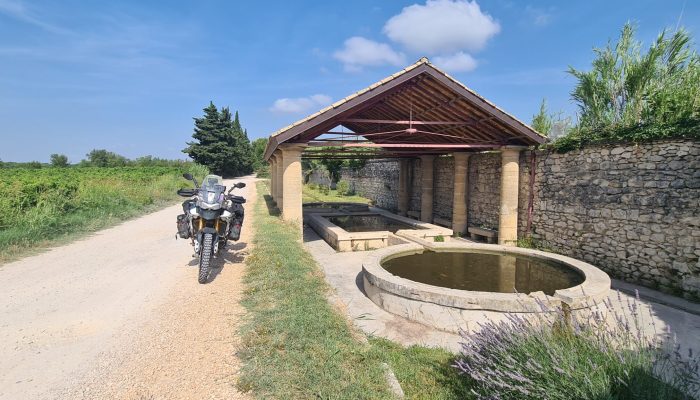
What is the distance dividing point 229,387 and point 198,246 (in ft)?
11.2

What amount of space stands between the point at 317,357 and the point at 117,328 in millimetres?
2440

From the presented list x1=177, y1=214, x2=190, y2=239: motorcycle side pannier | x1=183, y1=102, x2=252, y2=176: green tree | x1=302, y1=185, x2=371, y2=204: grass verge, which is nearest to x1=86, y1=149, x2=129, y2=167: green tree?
x1=183, y1=102, x2=252, y2=176: green tree

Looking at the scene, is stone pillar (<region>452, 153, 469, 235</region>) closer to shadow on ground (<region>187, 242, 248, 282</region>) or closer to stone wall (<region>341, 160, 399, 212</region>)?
stone wall (<region>341, 160, 399, 212</region>)

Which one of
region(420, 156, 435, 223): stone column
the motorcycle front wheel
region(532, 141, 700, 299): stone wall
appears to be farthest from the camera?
region(420, 156, 435, 223): stone column

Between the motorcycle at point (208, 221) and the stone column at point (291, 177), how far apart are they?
2817 mm

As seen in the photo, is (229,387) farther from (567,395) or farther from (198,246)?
(198,246)

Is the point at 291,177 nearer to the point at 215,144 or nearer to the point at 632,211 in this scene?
the point at 632,211

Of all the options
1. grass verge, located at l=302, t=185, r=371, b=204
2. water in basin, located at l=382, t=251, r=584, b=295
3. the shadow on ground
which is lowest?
water in basin, located at l=382, t=251, r=584, b=295

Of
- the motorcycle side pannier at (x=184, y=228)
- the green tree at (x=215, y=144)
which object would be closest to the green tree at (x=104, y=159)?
the green tree at (x=215, y=144)

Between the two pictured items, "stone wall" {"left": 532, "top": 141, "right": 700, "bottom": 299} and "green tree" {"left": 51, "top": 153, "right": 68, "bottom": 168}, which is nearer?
"stone wall" {"left": 532, "top": 141, "right": 700, "bottom": 299}

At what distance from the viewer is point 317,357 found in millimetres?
3246

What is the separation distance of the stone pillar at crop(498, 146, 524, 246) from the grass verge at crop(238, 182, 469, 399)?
22.1ft

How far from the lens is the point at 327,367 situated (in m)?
3.07

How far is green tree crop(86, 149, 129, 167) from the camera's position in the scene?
62125mm
